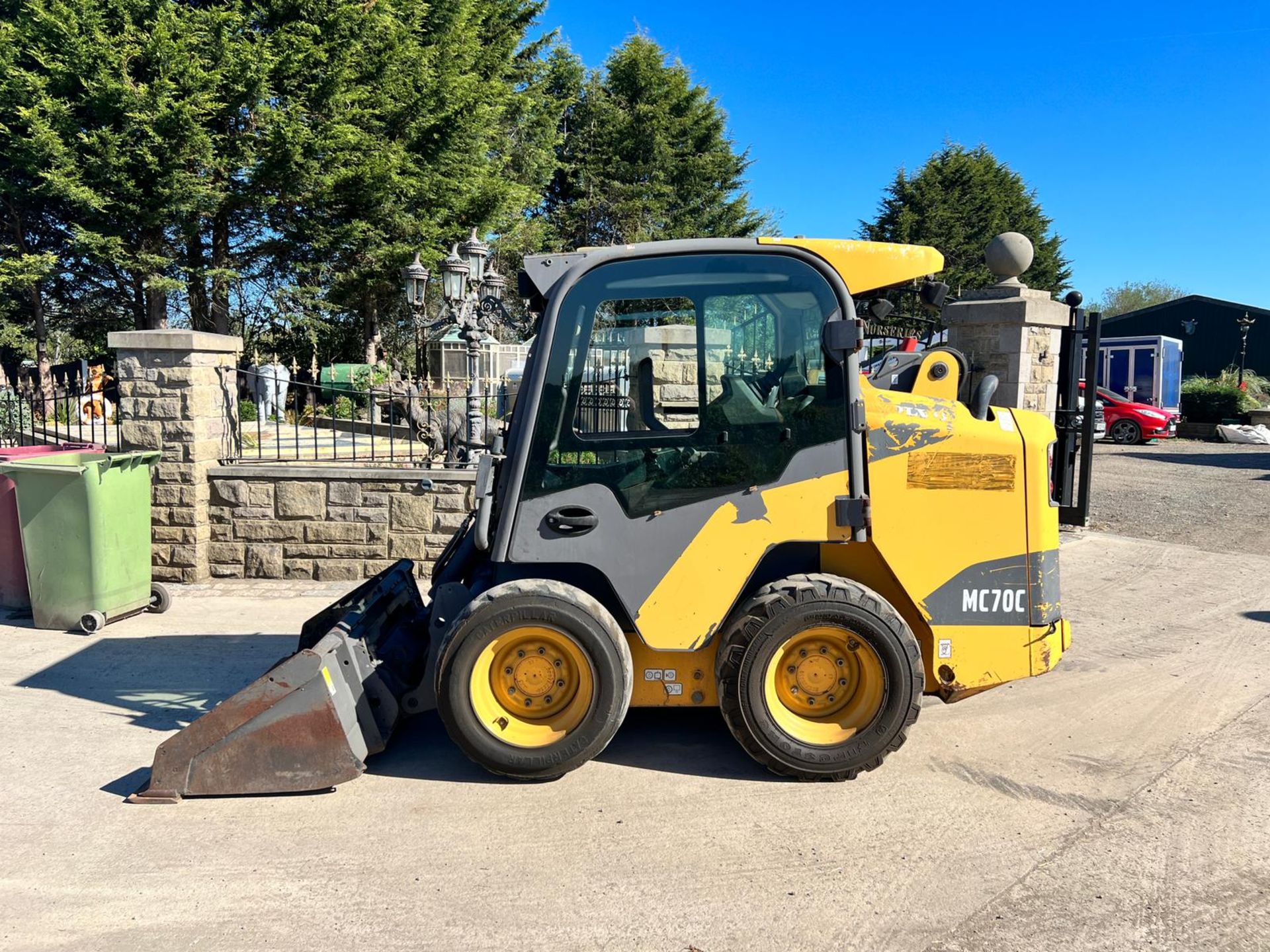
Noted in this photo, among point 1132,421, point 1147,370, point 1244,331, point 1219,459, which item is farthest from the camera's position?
point 1244,331

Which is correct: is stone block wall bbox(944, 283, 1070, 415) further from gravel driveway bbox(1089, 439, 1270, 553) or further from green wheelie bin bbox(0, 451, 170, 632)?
green wheelie bin bbox(0, 451, 170, 632)

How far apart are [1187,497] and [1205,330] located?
25.2 m

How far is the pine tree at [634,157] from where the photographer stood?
3194 centimetres

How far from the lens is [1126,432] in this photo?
2120 centimetres

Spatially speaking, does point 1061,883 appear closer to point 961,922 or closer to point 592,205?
point 961,922

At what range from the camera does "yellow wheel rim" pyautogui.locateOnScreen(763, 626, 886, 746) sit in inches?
148

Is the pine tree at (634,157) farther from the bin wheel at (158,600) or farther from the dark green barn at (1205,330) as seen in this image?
the bin wheel at (158,600)

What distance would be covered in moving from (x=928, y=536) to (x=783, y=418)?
2.69ft

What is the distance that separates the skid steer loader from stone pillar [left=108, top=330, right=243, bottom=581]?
4123mm

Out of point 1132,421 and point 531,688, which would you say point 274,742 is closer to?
point 531,688

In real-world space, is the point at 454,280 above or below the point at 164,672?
above

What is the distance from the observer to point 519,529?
3793 mm

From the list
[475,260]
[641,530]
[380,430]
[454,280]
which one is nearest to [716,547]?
[641,530]

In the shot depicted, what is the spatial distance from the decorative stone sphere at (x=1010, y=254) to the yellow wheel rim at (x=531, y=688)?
5.88 metres
